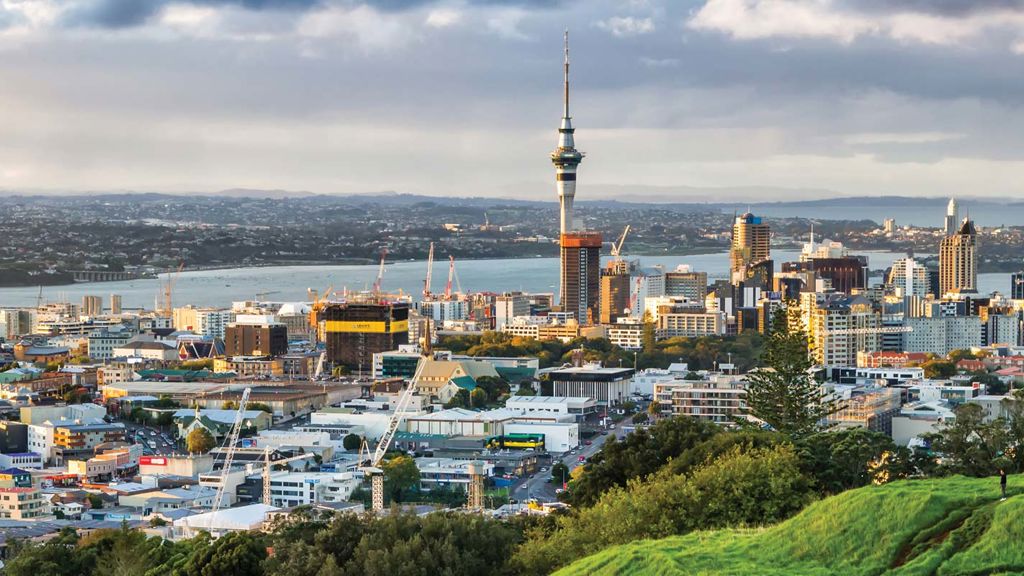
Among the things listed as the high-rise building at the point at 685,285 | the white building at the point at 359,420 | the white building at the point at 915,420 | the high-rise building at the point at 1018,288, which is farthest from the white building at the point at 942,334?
the white building at the point at 359,420

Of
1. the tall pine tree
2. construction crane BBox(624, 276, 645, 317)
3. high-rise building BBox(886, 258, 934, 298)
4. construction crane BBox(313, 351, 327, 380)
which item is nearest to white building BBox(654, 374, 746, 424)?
the tall pine tree

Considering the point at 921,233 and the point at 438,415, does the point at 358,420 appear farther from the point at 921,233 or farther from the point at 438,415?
the point at 921,233

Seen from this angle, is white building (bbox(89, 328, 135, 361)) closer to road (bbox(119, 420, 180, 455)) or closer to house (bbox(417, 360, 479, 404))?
house (bbox(417, 360, 479, 404))

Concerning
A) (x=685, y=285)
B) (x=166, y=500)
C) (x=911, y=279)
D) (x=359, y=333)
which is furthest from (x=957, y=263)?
(x=166, y=500)

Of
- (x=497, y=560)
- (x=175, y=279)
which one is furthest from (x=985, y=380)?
(x=175, y=279)

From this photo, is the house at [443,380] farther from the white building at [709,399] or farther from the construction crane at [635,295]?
the construction crane at [635,295]

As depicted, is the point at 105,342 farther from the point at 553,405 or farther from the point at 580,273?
the point at 553,405
